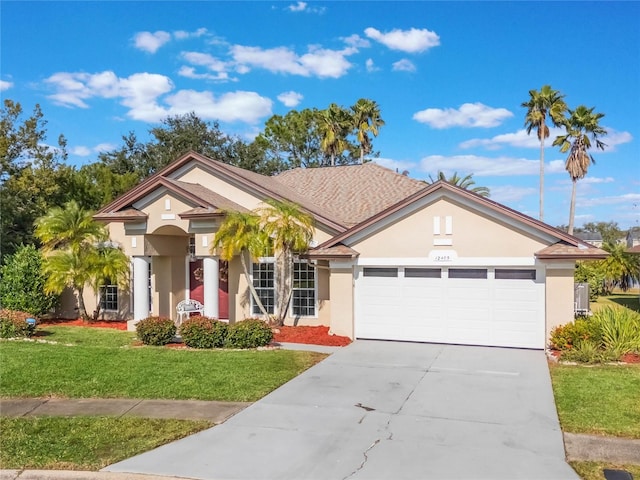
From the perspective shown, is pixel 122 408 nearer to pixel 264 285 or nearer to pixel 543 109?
pixel 264 285

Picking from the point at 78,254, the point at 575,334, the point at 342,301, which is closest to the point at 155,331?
the point at 342,301

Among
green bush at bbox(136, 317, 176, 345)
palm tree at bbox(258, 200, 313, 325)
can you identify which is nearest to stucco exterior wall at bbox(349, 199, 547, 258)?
palm tree at bbox(258, 200, 313, 325)

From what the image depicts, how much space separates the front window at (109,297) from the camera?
777 inches

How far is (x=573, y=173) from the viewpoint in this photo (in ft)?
141

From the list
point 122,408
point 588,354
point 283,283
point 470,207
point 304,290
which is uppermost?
point 470,207

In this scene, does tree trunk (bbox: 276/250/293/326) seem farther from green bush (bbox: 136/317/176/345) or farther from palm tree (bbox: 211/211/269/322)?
green bush (bbox: 136/317/176/345)

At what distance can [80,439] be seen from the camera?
7.31 meters

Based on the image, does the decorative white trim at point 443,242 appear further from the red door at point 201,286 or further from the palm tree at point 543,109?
the palm tree at point 543,109

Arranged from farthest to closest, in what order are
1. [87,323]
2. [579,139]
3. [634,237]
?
[634,237]
[579,139]
[87,323]

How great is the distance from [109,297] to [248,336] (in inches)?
349

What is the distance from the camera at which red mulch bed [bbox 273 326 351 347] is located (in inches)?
568

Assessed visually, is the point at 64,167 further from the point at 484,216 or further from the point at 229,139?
the point at 484,216

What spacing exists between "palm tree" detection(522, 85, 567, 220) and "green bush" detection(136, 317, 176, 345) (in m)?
37.0

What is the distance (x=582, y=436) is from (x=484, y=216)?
7485 millimetres
